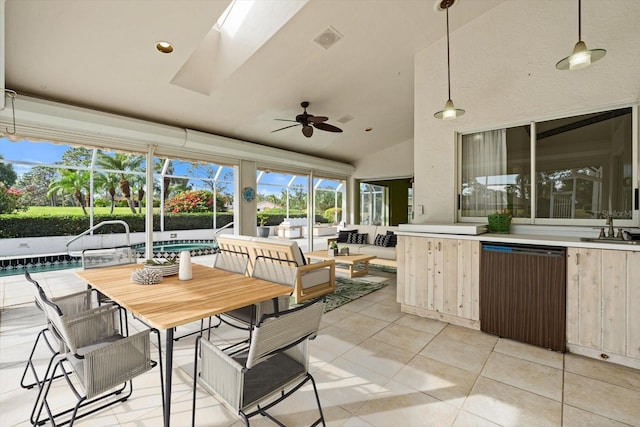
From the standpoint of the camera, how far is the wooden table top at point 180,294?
4.97ft

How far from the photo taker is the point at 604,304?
8.02 ft

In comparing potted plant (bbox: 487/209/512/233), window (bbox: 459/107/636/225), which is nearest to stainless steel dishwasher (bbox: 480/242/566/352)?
potted plant (bbox: 487/209/512/233)

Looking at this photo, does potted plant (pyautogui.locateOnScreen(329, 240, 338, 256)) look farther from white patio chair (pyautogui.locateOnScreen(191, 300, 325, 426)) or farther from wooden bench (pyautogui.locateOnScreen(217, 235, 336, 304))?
white patio chair (pyautogui.locateOnScreen(191, 300, 325, 426))

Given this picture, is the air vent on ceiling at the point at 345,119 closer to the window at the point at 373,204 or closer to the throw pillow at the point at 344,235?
the throw pillow at the point at 344,235

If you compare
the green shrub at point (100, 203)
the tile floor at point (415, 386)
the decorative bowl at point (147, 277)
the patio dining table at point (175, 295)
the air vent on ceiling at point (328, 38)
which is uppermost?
the air vent on ceiling at point (328, 38)

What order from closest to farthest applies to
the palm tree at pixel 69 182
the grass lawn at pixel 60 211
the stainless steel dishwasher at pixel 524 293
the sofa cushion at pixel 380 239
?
1. the stainless steel dishwasher at pixel 524 293
2. the sofa cushion at pixel 380 239
3. the grass lawn at pixel 60 211
4. the palm tree at pixel 69 182

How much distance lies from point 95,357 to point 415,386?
2.00 meters

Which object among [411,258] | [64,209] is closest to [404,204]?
[411,258]

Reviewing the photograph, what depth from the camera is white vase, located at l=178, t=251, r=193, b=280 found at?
2.26 m

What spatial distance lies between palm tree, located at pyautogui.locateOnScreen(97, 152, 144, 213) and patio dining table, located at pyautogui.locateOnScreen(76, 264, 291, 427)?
9273mm

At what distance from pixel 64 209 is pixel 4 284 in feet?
19.5

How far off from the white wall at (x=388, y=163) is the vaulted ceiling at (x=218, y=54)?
2.73 meters

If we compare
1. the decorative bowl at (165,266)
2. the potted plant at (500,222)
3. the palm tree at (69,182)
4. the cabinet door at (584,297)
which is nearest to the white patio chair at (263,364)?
the decorative bowl at (165,266)

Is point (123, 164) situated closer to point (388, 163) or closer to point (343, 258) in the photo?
point (388, 163)
